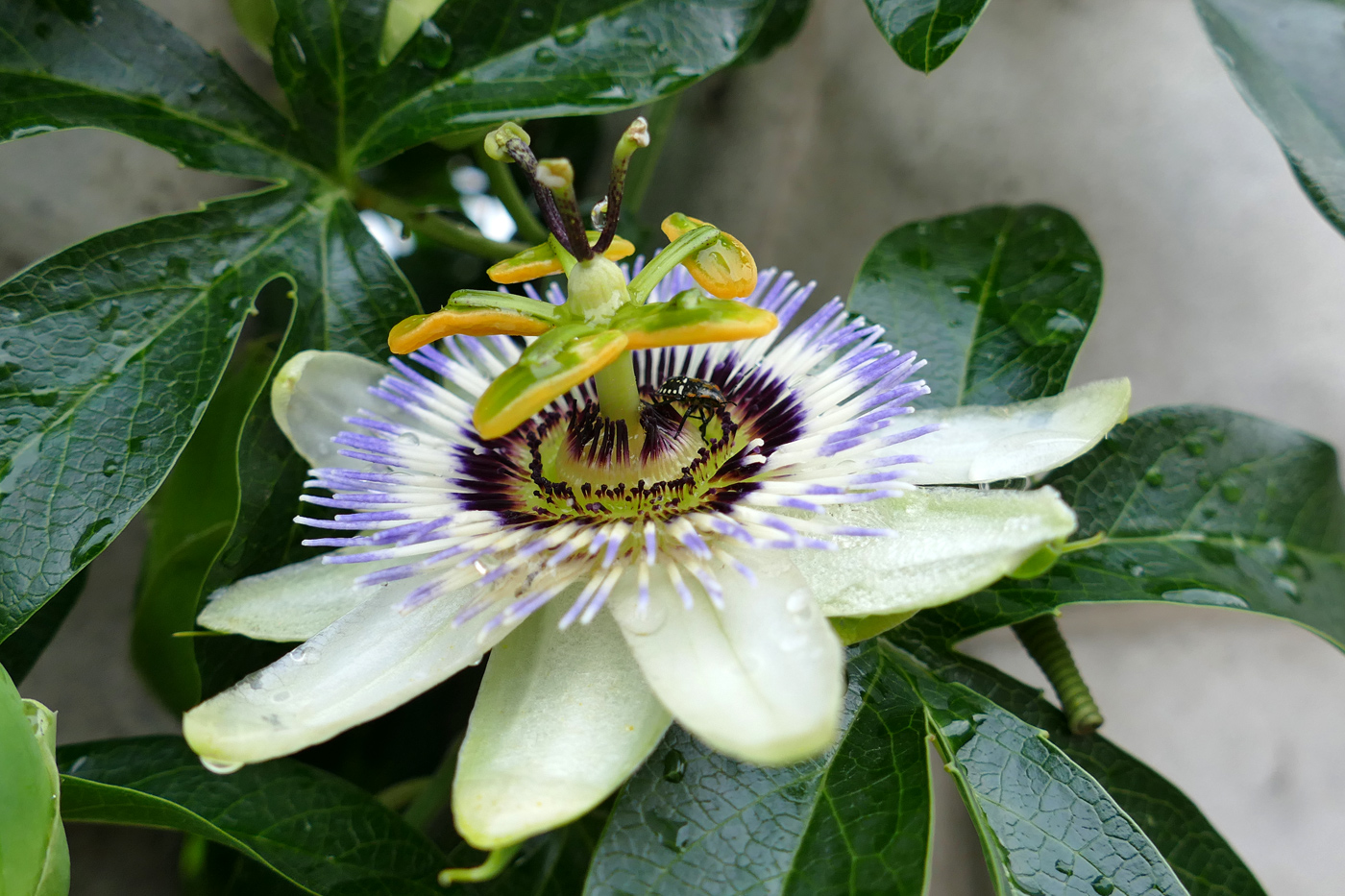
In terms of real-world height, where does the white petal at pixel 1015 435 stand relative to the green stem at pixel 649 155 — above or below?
below

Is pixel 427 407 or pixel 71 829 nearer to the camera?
pixel 427 407

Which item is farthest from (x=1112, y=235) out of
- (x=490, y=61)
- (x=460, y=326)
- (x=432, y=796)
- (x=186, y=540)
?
(x=186, y=540)

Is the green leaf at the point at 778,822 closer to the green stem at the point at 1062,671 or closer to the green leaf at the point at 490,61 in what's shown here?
the green stem at the point at 1062,671

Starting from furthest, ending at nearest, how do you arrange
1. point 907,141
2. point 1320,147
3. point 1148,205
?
point 907,141 → point 1148,205 → point 1320,147

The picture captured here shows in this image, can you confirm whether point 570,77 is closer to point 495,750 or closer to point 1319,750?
point 495,750

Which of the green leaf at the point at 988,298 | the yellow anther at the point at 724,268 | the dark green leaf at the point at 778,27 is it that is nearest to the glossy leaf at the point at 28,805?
the yellow anther at the point at 724,268

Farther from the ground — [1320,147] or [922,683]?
[1320,147]

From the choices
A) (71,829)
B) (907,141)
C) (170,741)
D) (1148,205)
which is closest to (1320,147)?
(1148,205)
